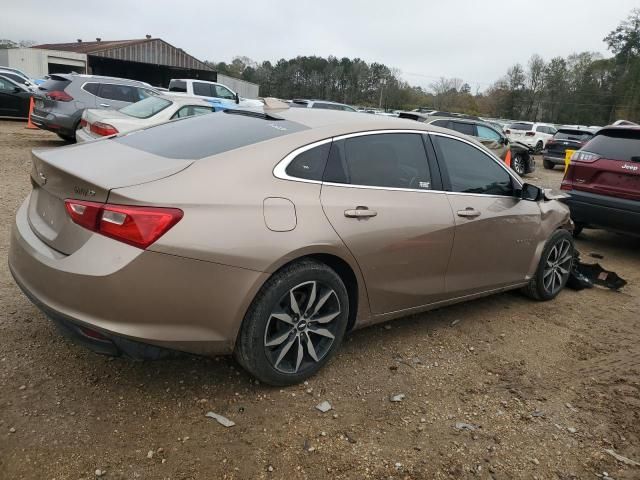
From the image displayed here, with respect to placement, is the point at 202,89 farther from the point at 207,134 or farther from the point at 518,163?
the point at 207,134

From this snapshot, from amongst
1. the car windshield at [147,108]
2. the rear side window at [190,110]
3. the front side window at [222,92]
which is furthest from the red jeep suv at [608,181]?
the front side window at [222,92]

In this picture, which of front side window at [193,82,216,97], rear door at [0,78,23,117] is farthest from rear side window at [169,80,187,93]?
rear door at [0,78,23,117]

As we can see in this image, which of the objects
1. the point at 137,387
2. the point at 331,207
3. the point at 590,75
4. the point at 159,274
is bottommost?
the point at 137,387

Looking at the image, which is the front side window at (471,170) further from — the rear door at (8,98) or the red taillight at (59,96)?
the rear door at (8,98)

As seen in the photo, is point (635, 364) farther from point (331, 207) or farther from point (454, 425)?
point (331, 207)

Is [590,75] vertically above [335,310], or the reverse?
[590,75]

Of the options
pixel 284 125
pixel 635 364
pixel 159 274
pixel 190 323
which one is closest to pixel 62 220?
pixel 159 274

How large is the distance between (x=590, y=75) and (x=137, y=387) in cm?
7464

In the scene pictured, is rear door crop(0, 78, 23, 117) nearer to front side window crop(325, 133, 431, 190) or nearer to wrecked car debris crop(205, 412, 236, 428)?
front side window crop(325, 133, 431, 190)

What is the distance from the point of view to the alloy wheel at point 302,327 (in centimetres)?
286

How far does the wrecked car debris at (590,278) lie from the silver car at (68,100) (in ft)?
32.8

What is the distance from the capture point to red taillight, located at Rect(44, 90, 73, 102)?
1112cm

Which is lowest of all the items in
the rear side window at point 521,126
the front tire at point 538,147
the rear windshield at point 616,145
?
the front tire at point 538,147

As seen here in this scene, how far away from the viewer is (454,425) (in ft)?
9.39
